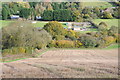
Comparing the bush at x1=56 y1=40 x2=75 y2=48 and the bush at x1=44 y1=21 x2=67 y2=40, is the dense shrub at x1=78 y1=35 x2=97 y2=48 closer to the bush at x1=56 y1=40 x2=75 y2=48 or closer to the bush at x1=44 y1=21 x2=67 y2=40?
the bush at x1=56 y1=40 x2=75 y2=48

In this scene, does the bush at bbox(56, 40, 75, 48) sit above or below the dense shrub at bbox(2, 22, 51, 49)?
below

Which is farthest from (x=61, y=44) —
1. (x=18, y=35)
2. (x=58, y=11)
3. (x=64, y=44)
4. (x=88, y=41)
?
(x=58, y=11)

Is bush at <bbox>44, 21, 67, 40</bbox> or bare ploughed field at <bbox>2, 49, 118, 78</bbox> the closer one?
bare ploughed field at <bbox>2, 49, 118, 78</bbox>

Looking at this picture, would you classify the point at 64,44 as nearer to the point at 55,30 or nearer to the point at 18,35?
the point at 55,30

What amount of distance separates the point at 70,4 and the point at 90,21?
20.9 ft

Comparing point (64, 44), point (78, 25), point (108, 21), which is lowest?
point (64, 44)

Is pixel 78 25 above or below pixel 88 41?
above

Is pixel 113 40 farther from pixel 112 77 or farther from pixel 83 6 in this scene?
pixel 112 77

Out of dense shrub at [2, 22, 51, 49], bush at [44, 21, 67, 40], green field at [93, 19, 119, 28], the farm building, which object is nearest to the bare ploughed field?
dense shrub at [2, 22, 51, 49]

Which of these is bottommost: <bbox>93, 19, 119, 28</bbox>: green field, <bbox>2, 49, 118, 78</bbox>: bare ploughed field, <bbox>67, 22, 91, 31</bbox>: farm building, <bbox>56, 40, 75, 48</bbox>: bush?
<bbox>56, 40, 75, 48</bbox>: bush

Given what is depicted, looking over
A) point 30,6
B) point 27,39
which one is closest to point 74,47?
point 27,39

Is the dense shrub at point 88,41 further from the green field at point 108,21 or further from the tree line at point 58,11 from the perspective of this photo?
the green field at point 108,21

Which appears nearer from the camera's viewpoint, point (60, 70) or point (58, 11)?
point (60, 70)

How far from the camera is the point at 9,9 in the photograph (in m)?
48.0
